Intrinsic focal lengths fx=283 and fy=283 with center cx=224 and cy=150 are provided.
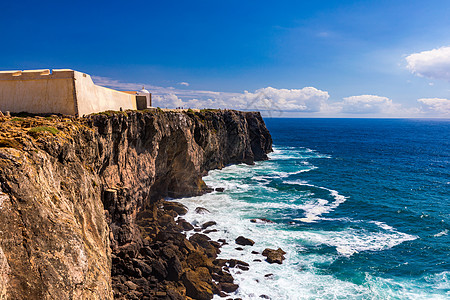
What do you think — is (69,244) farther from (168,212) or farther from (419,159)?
(419,159)

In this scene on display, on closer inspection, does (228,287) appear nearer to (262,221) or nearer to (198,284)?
(198,284)

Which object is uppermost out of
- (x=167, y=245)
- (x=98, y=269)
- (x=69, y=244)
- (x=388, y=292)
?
(x=69, y=244)

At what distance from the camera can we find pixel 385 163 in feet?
285

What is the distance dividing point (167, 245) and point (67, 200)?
1653 cm

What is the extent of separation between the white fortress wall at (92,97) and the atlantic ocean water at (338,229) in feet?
65.9

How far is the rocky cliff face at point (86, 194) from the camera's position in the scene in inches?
494

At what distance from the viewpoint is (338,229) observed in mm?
40469

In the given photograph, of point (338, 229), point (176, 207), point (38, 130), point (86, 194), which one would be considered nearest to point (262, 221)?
point (338, 229)

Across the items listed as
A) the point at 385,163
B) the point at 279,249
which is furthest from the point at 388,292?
the point at 385,163

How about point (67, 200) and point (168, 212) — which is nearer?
point (67, 200)

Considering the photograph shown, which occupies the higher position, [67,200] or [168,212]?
[67,200]

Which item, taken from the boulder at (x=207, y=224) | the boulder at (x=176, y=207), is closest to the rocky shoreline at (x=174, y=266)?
the boulder at (x=207, y=224)

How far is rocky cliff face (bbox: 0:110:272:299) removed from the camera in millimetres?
12547

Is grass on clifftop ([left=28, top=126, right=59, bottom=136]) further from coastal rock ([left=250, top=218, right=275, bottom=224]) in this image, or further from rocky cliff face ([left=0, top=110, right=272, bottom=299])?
coastal rock ([left=250, top=218, right=275, bottom=224])
